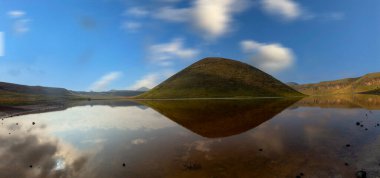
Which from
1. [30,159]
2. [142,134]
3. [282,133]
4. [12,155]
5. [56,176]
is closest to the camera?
[56,176]

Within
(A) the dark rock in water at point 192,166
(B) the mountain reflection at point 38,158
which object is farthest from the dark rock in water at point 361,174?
(B) the mountain reflection at point 38,158

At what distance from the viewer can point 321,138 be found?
103ft

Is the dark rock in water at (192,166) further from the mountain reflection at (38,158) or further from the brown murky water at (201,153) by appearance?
the mountain reflection at (38,158)

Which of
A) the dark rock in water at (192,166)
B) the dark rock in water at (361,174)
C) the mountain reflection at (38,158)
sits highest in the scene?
the dark rock in water at (361,174)

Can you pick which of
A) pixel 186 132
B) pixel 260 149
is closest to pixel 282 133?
pixel 260 149

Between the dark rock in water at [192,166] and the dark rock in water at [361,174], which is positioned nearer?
the dark rock in water at [361,174]

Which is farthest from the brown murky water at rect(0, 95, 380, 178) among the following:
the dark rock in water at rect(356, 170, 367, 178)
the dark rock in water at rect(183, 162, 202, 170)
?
the dark rock in water at rect(356, 170, 367, 178)

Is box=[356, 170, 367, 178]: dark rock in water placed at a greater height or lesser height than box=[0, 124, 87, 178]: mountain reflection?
greater

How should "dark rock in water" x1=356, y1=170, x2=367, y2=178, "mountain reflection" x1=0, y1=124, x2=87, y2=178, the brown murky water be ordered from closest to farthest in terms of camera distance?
"dark rock in water" x1=356, y1=170, x2=367, y2=178 → the brown murky water → "mountain reflection" x1=0, y1=124, x2=87, y2=178

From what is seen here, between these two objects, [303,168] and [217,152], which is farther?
[217,152]

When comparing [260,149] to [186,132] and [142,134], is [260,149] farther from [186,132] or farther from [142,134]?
[142,134]

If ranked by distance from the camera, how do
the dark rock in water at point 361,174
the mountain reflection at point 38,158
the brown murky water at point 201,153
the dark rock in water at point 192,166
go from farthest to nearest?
the mountain reflection at point 38,158, the dark rock in water at point 192,166, the brown murky water at point 201,153, the dark rock in water at point 361,174

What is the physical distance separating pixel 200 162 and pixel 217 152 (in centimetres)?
381

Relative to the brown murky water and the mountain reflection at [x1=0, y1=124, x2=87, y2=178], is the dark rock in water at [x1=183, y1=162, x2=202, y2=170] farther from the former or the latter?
the mountain reflection at [x1=0, y1=124, x2=87, y2=178]
